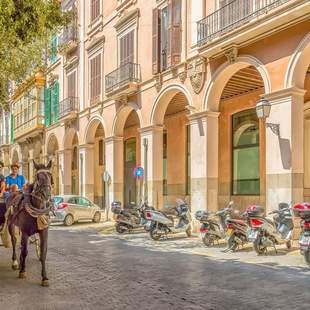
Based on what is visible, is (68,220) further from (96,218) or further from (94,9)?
(94,9)

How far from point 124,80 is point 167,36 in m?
3.49

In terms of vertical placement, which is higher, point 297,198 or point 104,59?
point 104,59

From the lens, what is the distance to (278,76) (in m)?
14.4

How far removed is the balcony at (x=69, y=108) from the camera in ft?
96.0

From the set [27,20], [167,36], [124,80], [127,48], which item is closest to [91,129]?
[124,80]

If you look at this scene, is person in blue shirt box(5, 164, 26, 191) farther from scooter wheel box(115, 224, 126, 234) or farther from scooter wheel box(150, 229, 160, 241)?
scooter wheel box(115, 224, 126, 234)

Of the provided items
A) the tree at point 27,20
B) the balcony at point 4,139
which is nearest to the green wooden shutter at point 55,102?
the balcony at point 4,139

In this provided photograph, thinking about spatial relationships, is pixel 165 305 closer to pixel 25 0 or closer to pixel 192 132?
pixel 25 0

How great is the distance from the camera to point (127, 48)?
23.4 metres

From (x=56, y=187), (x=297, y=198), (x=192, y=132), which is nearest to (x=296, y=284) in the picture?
(x=297, y=198)

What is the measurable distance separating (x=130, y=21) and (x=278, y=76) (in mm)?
10849

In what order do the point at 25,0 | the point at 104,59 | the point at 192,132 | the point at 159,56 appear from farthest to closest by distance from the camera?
the point at 104,59
the point at 159,56
the point at 192,132
the point at 25,0

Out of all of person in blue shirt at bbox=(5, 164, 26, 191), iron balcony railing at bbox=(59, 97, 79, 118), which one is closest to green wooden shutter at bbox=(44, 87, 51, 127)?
iron balcony railing at bbox=(59, 97, 79, 118)

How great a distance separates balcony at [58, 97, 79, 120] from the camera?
29.3 metres
